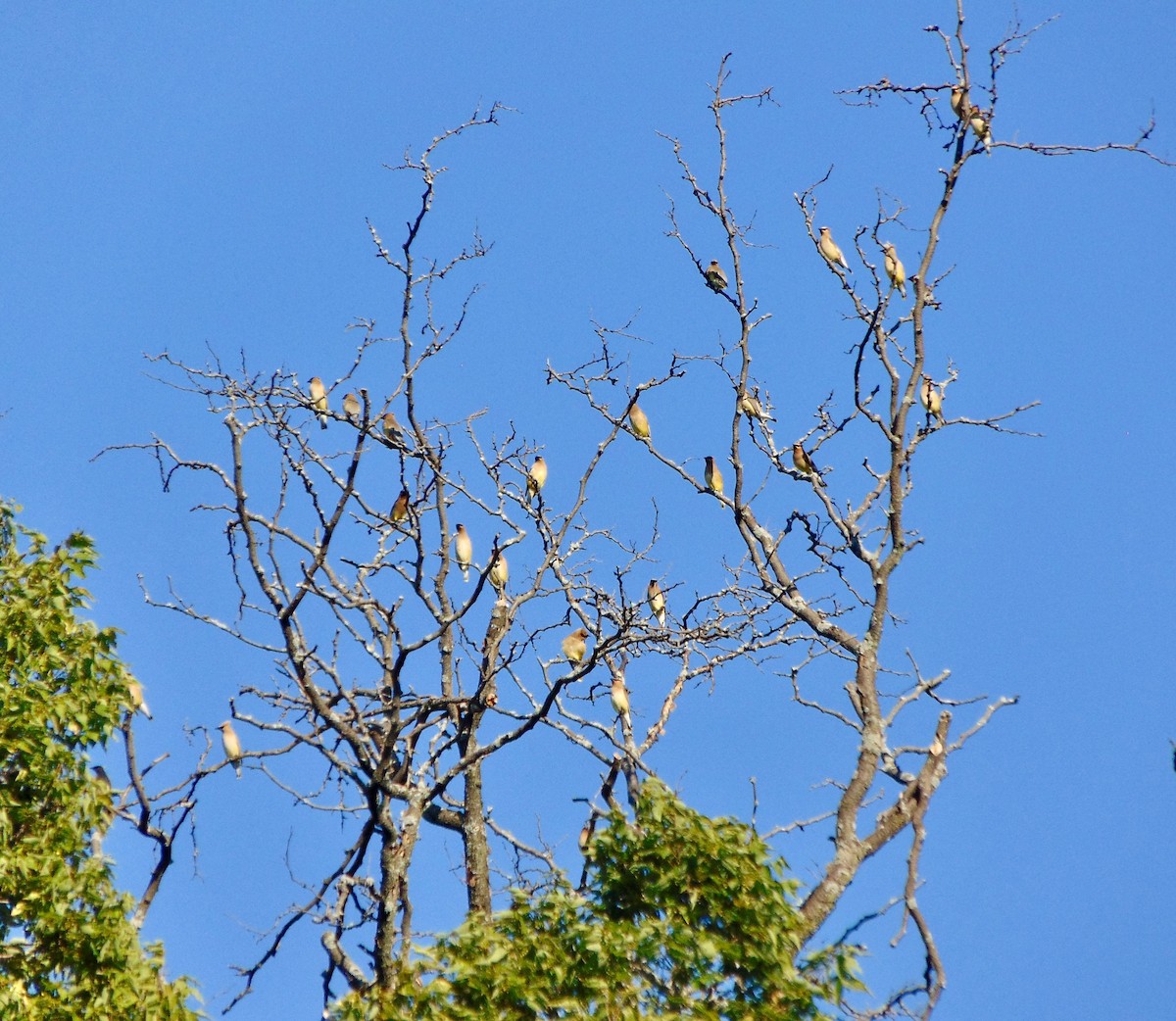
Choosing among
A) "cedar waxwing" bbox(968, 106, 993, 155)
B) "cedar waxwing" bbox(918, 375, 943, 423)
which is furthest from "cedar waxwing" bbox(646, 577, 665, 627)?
"cedar waxwing" bbox(968, 106, 993, 155)

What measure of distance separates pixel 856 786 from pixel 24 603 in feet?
13.7

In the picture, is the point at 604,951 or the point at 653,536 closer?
the point at 604,951

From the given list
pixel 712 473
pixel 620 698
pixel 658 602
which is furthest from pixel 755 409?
pixel 712 473

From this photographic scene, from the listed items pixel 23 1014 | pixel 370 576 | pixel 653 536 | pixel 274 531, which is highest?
pixel 653 536

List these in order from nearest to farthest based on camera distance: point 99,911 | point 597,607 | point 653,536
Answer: point 99,911 → point 597,607 → point 653,536

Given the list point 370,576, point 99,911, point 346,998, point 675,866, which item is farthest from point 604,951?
point 370,576

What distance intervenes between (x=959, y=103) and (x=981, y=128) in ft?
0.76

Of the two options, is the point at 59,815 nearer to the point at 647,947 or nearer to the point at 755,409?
the point at 647,947

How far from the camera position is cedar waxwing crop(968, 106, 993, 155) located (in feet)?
30.3

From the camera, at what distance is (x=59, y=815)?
6.68 meters

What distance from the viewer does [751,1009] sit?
5.48m

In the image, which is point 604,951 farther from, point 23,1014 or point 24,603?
point 24,603

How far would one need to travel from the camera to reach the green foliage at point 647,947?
550 cm

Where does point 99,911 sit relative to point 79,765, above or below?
below
